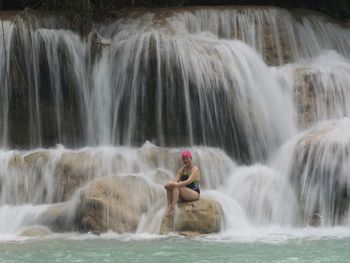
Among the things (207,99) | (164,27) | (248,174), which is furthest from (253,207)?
(164,27)

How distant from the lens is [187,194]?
11609 mm

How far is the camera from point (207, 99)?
575 inches

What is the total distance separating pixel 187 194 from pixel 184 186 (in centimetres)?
14

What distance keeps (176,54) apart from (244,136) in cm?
207

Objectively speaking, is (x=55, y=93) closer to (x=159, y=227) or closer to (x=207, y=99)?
(x=207, y=99)

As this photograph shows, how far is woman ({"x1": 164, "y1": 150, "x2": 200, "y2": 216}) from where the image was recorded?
11523mm

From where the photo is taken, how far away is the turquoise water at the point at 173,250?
8.94 metres

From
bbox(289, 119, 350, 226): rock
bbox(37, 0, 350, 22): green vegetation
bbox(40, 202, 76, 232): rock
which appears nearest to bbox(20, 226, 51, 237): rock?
bbox(40, 202, 76, 232): rock

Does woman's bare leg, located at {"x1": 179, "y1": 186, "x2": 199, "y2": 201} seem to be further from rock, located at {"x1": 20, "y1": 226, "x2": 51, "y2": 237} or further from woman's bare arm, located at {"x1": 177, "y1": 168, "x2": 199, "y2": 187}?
rock, located at {"x1": 20, "y1": 226, "x2": 51, "y2": 237}

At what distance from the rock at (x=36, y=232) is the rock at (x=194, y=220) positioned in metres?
1.77

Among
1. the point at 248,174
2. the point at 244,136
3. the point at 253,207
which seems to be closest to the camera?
the point at 253,207

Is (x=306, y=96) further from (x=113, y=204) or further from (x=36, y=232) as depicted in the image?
(x=36, y=232)

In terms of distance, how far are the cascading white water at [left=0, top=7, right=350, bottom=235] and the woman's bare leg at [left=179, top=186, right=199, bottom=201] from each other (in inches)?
35.7

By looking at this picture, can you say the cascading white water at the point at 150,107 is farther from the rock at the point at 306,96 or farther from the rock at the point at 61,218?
the rock at the point at 61,218
